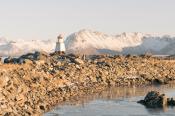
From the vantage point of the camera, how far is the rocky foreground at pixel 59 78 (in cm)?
5997

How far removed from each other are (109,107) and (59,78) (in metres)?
20.8

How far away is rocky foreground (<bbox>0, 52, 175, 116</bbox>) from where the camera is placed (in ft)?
197

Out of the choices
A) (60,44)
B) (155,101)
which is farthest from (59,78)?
(60,44)

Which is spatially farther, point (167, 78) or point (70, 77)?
point (167, 78)

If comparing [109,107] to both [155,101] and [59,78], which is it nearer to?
[155,101]

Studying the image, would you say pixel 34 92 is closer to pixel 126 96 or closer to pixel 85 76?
pixel 126 96

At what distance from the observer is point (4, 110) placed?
52.7m

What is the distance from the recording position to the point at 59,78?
291ft

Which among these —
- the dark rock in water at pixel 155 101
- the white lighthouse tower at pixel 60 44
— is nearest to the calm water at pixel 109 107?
the dark rock in water at pixel 155 101

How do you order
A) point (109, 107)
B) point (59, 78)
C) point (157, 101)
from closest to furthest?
1. point (109, 107)
2. point (157, 101)
3. point (59, 78)

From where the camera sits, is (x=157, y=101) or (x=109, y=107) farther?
(x=157, y=101)

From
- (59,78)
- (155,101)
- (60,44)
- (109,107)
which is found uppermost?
(60,44)

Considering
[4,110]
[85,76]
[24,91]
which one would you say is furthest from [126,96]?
[4,110]

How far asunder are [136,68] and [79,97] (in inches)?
1670
